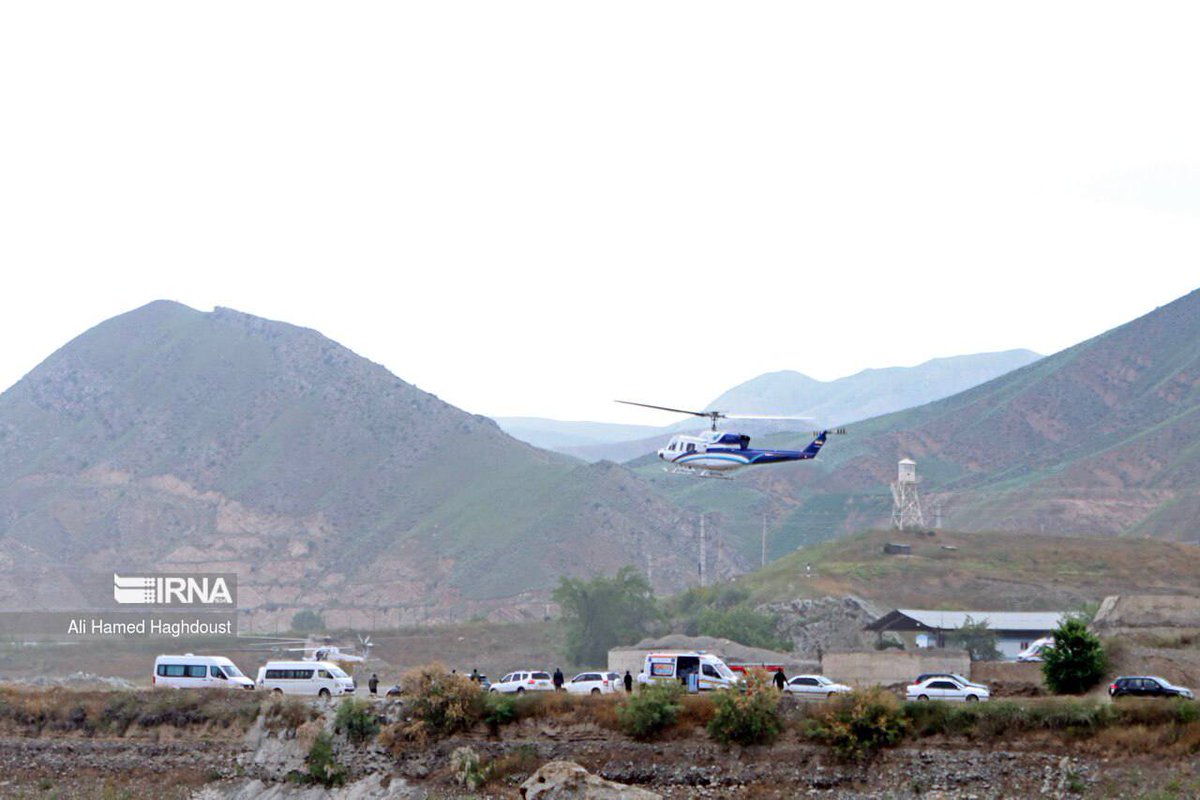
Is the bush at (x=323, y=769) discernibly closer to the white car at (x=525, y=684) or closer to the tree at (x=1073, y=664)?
the white car at (x=525, y=684)

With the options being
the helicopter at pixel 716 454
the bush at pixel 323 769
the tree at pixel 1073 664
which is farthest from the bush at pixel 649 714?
the helicopter at pixel 716 454

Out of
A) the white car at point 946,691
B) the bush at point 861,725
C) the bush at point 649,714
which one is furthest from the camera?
the white car at point 946,691

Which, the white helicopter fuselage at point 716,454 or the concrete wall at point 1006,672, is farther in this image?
the white helicopter fuselage at point 716,454

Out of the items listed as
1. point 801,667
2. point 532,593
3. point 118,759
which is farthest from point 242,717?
point 532,593

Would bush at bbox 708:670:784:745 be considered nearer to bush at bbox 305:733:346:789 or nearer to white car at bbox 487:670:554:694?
white car at bbox 487:670:554:694

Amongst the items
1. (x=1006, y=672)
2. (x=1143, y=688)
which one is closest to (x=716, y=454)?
(x=1006, y=672)

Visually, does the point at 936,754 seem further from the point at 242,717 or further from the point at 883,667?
the point at 242,717

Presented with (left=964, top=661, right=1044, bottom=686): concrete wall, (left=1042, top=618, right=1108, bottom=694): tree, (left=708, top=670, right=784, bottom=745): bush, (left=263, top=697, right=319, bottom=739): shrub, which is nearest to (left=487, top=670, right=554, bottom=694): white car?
(left=263, top=697, right=319, bottom=739): shrub
